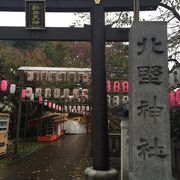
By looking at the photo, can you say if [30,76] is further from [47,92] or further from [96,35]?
[96,35]

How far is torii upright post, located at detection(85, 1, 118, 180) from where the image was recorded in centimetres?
1087

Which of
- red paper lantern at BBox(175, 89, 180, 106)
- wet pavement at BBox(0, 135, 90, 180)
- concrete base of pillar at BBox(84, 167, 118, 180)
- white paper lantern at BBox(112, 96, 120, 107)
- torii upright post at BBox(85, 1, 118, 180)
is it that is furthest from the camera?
white paper lantern at BBox(112, 96, 120, 107)

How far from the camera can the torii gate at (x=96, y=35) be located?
1108 cm

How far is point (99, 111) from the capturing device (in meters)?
11.1

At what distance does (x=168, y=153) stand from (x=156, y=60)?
7.03ft

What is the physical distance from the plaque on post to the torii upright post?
1941 mm

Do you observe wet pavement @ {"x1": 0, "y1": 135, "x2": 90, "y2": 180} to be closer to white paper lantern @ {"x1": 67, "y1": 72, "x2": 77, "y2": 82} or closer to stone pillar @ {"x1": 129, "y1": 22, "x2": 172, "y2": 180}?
white paper lantern @ {"x1": 67, "y1": 72, "x2": 77, "y2": 82}

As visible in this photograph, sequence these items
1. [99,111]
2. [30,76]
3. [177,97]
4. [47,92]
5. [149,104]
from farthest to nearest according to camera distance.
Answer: [47,92] < [30,76] < [177,97] < [99,111] < [149,104]

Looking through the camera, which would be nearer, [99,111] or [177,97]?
[99,111]

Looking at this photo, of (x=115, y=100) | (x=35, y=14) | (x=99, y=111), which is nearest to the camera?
(x=99, y=111)

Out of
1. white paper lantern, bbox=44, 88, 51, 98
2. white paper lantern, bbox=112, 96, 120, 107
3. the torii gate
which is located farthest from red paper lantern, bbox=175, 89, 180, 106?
white paper lantern, bbox=44, 88, 51, 98

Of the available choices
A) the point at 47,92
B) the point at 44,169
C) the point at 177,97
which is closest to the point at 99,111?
the point at 177,97

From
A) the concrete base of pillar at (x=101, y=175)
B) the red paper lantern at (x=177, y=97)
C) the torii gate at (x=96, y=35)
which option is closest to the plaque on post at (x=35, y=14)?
the torii gate at (x=96, y=35)

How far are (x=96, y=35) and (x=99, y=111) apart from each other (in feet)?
8.16
